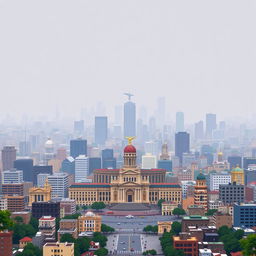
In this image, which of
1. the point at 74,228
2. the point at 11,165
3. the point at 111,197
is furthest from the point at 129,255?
the point at 11,165

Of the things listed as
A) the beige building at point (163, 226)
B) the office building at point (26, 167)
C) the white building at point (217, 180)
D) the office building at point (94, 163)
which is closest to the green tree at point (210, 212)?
the beige building at point (163, 226)

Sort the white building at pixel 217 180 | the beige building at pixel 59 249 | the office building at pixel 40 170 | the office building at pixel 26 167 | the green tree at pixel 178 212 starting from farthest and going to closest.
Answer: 1. the office building at pixel 26 167
2. the office building at pixel 40 170
3. the white building at pixel 217 180
4. the green tree at pixel 178 212
5. the beige building at pixel 59 249

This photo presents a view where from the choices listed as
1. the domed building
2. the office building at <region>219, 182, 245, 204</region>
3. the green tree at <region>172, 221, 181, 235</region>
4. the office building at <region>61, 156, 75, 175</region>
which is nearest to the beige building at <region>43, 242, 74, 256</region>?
the green tree at <region>172, 221, 181, 235</region>

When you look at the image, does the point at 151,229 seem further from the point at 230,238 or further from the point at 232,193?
the point at 232,193

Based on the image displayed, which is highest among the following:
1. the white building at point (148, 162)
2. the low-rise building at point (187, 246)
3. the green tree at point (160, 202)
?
the white building at point (148, 162)

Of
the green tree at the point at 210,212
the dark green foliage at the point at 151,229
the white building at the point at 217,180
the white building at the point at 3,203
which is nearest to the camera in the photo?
the dark green foliage at the point at 151,229

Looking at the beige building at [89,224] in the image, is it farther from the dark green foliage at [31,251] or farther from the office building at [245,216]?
the dark green foliage at [31,251]
